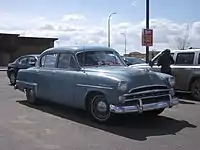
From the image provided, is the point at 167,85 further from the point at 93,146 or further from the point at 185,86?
the point at 185,86

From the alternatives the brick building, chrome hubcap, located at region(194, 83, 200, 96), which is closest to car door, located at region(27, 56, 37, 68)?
chrome hubcap, located at region(194, 83, 200, 96)

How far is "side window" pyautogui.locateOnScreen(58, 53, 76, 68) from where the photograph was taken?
30.3ft

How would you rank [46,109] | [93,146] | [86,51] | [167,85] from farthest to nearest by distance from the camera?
1. [46,109]
2. [86,51]
3. [167,85]
4. [93,146]

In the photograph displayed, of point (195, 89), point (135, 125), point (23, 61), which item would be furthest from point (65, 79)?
point (23, 61)

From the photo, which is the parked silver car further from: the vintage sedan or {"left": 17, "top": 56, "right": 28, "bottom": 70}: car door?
Answer: {"left": 17, "top": 56, "right": 28, "bottom": 70}: car door

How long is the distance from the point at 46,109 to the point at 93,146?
4.14 metres

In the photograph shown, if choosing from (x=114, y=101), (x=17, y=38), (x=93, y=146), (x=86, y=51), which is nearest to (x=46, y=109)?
(x=86, y=51)

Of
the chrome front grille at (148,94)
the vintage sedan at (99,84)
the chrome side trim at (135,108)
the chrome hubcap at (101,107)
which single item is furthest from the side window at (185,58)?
the chrome hubcap at (101,107)

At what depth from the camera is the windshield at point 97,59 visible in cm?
911

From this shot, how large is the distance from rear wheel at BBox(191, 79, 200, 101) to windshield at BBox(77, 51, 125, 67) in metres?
3.92

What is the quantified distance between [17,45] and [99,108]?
5058 cm

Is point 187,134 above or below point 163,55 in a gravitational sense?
below

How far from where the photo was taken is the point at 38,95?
34.4 feet

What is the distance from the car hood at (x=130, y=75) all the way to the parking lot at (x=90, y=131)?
3.03 ft
